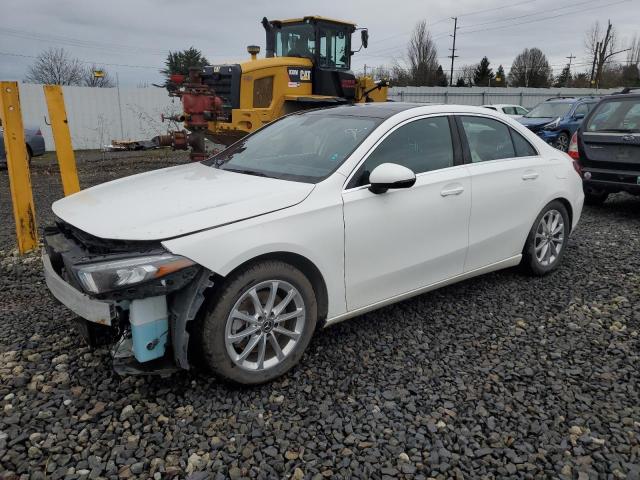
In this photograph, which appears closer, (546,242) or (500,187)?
(500,187)

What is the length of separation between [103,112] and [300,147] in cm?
1905

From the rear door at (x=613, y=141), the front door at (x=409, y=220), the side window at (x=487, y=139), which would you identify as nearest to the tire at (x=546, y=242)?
the side window at (x=487, y=139)

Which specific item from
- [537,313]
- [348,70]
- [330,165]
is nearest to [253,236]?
[330,165]

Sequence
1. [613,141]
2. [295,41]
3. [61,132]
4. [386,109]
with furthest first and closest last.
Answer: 1. [295,41]
2. [613,141]
3. [61,132]
4. [386,109]

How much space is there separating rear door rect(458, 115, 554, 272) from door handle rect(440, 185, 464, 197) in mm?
146

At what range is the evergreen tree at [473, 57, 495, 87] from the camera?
64188 mm

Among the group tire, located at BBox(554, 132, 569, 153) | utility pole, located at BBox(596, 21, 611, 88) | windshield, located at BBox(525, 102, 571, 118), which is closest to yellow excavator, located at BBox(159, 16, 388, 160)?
tire, located at BBox(554, 132, 569, 153)

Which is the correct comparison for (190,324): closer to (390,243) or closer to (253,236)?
(253,236)

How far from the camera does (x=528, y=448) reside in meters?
2.45

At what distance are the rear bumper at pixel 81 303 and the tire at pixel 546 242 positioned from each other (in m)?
3.44

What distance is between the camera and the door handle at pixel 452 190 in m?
3.62

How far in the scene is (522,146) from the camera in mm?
4465

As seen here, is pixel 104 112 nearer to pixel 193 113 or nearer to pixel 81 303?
pixel 193 113

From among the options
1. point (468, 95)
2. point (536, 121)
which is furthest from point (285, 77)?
point (468, 95)
